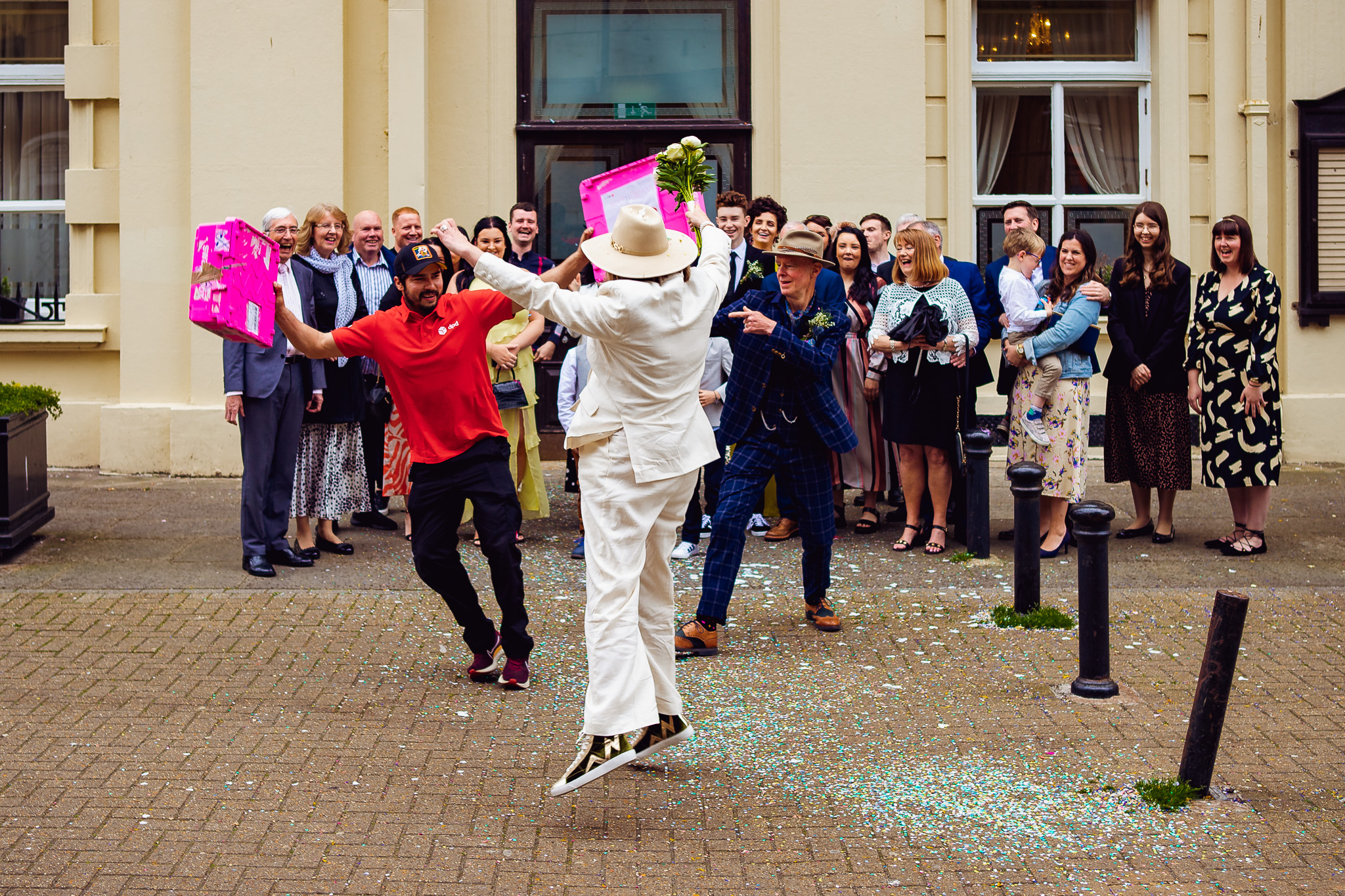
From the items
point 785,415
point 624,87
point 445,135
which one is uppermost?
point 624,87

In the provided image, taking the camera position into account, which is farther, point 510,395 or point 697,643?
point 510,395

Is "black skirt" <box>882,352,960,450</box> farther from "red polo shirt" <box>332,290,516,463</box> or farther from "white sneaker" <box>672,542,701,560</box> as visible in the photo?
"red polo shirt" <box>332,290,516,463</box>

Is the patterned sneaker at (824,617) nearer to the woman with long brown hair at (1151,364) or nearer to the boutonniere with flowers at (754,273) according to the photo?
the boutonniere with flowers at (754,273)

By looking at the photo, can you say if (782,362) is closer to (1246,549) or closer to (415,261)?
(415,261)

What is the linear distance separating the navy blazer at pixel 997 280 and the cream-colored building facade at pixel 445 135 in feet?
8.50

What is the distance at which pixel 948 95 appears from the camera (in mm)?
11898

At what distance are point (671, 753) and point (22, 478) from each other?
16.8ft

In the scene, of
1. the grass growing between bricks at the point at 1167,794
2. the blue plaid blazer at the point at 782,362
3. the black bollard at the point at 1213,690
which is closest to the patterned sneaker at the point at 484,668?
the blue plaid blazer at the point at 782,362

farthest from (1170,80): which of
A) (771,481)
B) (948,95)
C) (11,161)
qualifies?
(11,161)

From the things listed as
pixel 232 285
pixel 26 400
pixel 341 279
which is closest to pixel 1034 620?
pixel 232 285

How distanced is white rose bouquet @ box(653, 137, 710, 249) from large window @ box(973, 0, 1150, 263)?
736 cm

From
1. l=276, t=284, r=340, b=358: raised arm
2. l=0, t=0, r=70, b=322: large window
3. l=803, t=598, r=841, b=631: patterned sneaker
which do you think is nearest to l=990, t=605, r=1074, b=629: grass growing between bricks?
l=803, t=598, r=841, b=631: patterned sneaker

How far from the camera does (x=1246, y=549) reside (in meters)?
8.59

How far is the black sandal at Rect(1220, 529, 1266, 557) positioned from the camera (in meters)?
8.59
